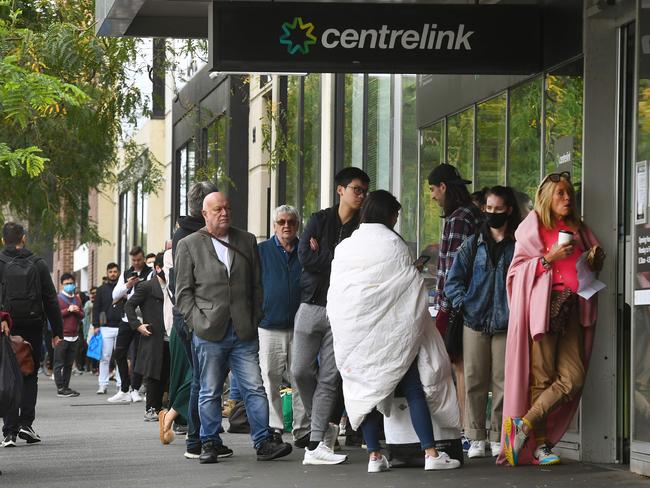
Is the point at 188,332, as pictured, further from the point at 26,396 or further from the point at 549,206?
the point at 549,206

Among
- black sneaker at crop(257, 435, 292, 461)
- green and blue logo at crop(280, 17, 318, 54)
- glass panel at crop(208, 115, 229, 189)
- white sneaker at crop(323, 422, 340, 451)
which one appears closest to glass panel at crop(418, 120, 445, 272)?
green and blue logo at crop(280, 17, 318, 54)

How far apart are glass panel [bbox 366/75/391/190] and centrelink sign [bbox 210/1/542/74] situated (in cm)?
697

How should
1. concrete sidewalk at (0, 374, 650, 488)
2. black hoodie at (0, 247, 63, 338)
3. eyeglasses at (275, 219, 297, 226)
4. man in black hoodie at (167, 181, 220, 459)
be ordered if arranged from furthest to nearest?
black hoodie at (0, 247, 63, 338)
eyeglasses at (275, 219, 297, 226)
man in black hoodie at (167, 181, 220, 459)
concrete sidewalk at (0, 374, 650, 488)

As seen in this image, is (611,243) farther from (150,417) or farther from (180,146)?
(180,146)

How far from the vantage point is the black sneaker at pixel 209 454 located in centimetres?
1156

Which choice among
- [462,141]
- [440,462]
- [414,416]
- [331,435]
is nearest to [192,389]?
[331,435]

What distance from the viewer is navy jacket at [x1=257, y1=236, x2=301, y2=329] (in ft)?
41.7

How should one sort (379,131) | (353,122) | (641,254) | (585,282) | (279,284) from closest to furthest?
(641,254) → (585,282) → (279,284) → (379,131) → (353,122)

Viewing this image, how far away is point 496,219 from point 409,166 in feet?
21.3

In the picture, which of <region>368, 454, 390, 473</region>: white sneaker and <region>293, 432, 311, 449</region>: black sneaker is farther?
<region>293, 432, 311, 449</region>: black sneaker

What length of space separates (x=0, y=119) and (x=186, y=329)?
23.9 ft

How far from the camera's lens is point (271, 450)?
11594mm

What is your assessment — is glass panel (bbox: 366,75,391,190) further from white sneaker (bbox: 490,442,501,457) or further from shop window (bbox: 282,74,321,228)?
white sneaker (bbox: 490,442,501,457)

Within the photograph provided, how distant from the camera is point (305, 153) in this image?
23.9m
